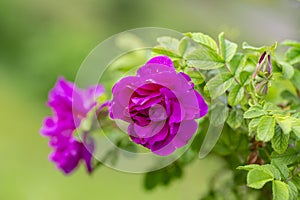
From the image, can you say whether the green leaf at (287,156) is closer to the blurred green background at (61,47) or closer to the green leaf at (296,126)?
the green leaf at (296,126)

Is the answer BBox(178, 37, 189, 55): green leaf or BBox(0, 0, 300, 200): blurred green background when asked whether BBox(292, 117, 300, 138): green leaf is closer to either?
BBox(178, 37, 189, 55): green leaf

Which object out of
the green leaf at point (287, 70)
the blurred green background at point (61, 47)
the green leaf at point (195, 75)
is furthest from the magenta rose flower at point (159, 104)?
the blurred green background at point (61, 47)

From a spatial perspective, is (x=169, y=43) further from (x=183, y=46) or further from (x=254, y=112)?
(x=254, y=112)

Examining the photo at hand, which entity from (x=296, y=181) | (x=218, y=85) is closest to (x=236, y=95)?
(x=218, y=85)

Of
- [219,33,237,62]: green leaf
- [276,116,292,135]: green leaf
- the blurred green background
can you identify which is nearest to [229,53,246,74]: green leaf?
[219,33,237,62]: green leaf

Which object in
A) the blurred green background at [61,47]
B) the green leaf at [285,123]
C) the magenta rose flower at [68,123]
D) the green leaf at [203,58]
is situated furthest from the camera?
the blurred green background at [61,47]

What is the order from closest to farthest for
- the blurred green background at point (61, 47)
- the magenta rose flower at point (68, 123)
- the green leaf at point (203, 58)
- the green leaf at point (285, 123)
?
1. the green leaf at point (285, 123)
2. the green leaf at point (203, 58)
3. the magenta rose flower at point (68, 123)
4. the blurred green background at point (61, 47)

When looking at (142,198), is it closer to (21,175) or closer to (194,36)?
(21,175)
